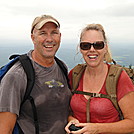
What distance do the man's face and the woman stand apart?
0.83 m

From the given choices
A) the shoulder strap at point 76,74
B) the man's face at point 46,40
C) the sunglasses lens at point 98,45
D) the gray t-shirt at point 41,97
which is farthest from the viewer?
the shoulder strap at point 76,74

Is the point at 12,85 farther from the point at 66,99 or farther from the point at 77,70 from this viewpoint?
the point at 77,70

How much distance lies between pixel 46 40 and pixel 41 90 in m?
1.41

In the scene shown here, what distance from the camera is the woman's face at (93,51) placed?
4820 millimetres

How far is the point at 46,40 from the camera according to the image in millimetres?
5004

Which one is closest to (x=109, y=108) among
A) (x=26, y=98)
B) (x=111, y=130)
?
(x=111, y=130)

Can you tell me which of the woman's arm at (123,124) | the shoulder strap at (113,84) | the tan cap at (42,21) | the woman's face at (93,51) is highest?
the tan cap at (42,21)

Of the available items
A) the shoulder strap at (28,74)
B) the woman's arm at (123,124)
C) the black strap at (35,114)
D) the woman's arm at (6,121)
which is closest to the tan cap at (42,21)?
the shoulder strap at (28,74)

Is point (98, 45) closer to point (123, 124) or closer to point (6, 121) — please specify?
point (123, 124)

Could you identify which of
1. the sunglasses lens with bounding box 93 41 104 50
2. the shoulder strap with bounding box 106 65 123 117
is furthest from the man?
the shoulder strap with bounding box 106 65 123 117

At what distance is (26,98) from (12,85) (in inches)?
20.6

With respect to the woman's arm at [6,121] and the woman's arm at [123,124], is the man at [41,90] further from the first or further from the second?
the woman's arm at [123,124]

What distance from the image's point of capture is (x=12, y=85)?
13.4ft

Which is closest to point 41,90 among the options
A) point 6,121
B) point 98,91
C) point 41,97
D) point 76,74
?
point 41,97
